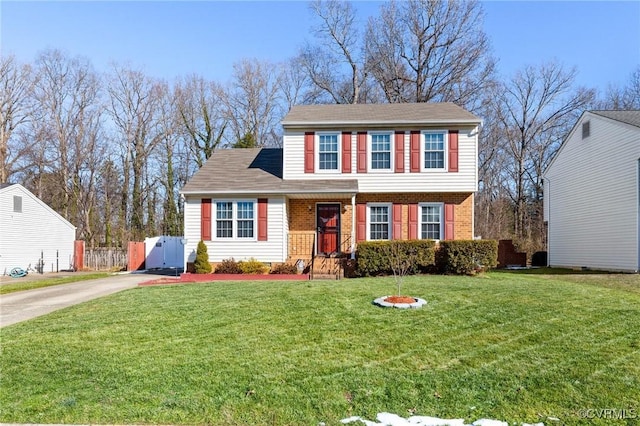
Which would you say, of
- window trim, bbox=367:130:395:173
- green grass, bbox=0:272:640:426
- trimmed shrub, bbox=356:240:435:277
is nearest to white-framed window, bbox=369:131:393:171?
window trim, bbox=367:130:395:173

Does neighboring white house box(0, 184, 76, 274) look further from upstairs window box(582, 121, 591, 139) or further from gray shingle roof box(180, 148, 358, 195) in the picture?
upstairs window box(582, 121, 591, 139)

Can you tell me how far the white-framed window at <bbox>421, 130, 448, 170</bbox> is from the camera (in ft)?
52.4

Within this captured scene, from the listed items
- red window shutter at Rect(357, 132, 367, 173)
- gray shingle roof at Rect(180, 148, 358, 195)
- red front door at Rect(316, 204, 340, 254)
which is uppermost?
red window shutter at Rect(357, 132, 367, 173)

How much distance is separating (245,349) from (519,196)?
102 ft

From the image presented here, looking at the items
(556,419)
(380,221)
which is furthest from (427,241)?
(556,419)

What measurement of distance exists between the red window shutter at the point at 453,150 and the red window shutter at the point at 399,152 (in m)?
A: 1.86

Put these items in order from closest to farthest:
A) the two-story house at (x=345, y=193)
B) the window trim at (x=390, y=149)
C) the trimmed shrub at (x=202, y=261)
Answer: the trimmed shrub at (x=202, y=261), the two-story house at (x=345, y=193), the window trim at (x=390, y=149)

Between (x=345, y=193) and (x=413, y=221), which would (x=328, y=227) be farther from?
(x=413, y=221)

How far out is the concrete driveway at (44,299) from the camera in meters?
8.77

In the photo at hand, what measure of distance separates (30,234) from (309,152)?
15877 millimetres

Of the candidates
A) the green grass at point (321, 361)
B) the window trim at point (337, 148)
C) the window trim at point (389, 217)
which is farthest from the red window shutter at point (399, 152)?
the green grass at point (321, 361)

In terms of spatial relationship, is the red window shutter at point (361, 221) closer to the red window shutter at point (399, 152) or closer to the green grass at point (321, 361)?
the red window shutter at point (399, 152)

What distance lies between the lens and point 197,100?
3281 centimetres

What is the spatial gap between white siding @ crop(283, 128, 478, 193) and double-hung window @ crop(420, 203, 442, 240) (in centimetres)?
71
